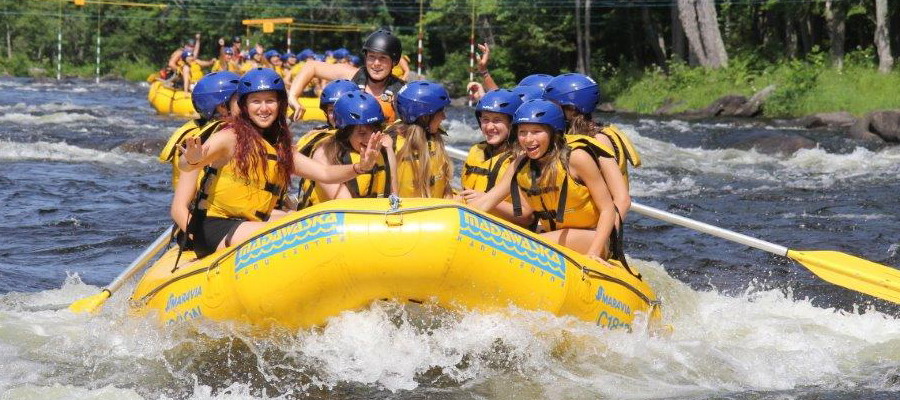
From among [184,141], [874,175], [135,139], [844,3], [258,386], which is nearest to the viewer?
[258,386]

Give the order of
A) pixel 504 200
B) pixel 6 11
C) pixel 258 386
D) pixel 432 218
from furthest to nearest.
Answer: pixel 6 11 → pixel 504 200 → pixel 258 386 → pixel 432 218

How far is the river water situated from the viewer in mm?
5184

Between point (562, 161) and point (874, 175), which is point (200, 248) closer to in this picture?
point (562, 161)

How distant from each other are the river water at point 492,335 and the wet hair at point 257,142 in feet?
2.61

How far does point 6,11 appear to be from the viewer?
56.0 meters

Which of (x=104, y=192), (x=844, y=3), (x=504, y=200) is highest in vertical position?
(x=844, y=3)

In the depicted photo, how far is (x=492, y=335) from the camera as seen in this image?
17.0 feet

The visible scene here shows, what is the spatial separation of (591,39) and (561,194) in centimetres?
3003

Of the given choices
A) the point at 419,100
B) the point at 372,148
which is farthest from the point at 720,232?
the point at 372,148

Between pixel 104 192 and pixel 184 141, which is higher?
pixel 184 141

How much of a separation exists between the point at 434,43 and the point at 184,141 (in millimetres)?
39090

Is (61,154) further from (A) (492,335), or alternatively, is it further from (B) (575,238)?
(A) (492,335)

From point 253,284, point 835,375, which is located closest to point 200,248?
point 253,284

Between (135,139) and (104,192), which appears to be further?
(135,139)
